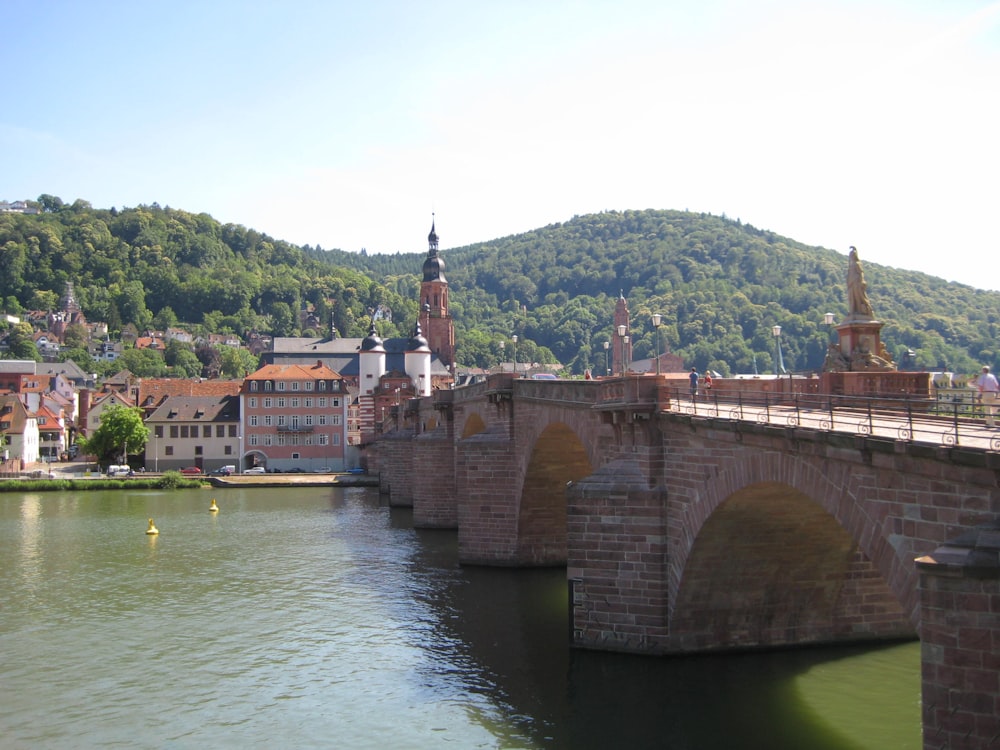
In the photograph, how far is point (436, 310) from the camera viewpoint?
397ft

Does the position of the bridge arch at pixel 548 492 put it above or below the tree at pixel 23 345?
below

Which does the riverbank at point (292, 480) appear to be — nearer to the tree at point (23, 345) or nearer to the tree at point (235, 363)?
the tree at point (235, 363)

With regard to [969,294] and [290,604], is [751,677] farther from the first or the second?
[969,294]

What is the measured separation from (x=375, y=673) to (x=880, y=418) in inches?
546

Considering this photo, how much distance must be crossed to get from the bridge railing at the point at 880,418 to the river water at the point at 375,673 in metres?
5.75

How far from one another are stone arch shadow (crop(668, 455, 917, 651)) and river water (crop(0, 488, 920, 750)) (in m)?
0.55

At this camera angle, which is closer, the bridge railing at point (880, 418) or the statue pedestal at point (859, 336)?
the bridge railing at point (880, 418)

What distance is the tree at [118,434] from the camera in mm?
85938

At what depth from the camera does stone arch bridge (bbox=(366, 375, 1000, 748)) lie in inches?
441

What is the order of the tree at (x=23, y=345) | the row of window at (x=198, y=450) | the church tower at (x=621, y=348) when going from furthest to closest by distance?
the tree at (x=23, y=345), the row of window at (x=198, y=450), the church tower at (x=621, y=348)

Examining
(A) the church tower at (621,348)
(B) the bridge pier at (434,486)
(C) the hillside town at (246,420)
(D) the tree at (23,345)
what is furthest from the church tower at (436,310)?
(D) the tree at (23,345)

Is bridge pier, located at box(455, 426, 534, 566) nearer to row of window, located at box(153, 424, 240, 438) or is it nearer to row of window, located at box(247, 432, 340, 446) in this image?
row of window, located at box(247, 432, 340, 446)

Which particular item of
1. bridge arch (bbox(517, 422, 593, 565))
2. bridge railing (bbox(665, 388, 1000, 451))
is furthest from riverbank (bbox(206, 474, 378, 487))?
bridge railing (bbox(665, 388, 1000, 451))

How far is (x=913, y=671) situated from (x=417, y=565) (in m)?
20.6
